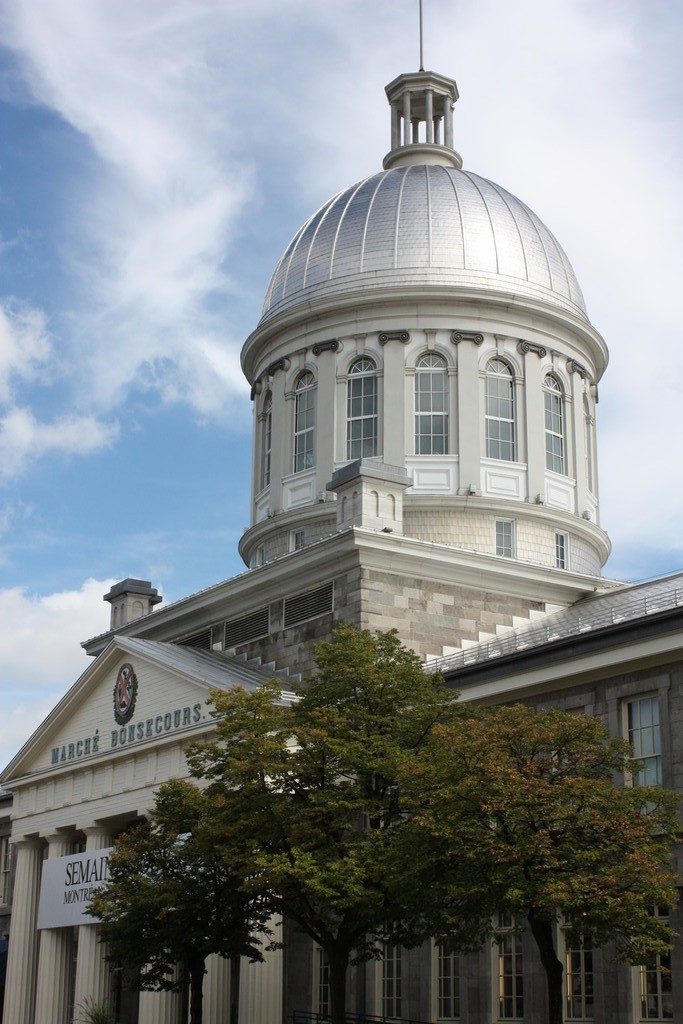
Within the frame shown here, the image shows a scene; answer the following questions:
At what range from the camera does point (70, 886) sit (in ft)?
148

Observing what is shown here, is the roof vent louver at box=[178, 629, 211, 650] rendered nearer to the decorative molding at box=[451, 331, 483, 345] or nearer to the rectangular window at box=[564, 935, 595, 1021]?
the decorative molding at box=[451, 331, 483, 345]

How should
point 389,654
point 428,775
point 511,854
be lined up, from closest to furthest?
1. point 511,854
2. point 428,775
3. point 389,654

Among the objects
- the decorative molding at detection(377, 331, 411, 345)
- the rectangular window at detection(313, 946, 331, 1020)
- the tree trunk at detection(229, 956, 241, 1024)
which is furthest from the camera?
the decorative molding at detection(377, 331, 411, 345)

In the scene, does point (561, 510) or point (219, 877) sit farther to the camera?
point (561, 510)

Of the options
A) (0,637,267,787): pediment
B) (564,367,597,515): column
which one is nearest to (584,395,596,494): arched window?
(564,367,597,515): column

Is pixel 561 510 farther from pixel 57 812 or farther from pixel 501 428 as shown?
pixel 57 812

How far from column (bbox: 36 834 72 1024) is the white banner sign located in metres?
0.77

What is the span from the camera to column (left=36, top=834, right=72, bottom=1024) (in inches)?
1838

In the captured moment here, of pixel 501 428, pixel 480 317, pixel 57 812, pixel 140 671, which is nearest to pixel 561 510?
pixel 501 428

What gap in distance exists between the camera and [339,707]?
31.6 meters

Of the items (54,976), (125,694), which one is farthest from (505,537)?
(54,976)

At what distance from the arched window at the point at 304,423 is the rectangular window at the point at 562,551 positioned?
340 inches

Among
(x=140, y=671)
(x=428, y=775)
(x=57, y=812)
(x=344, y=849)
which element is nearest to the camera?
(x=428, y=775)

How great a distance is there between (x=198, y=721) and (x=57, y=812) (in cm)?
962
